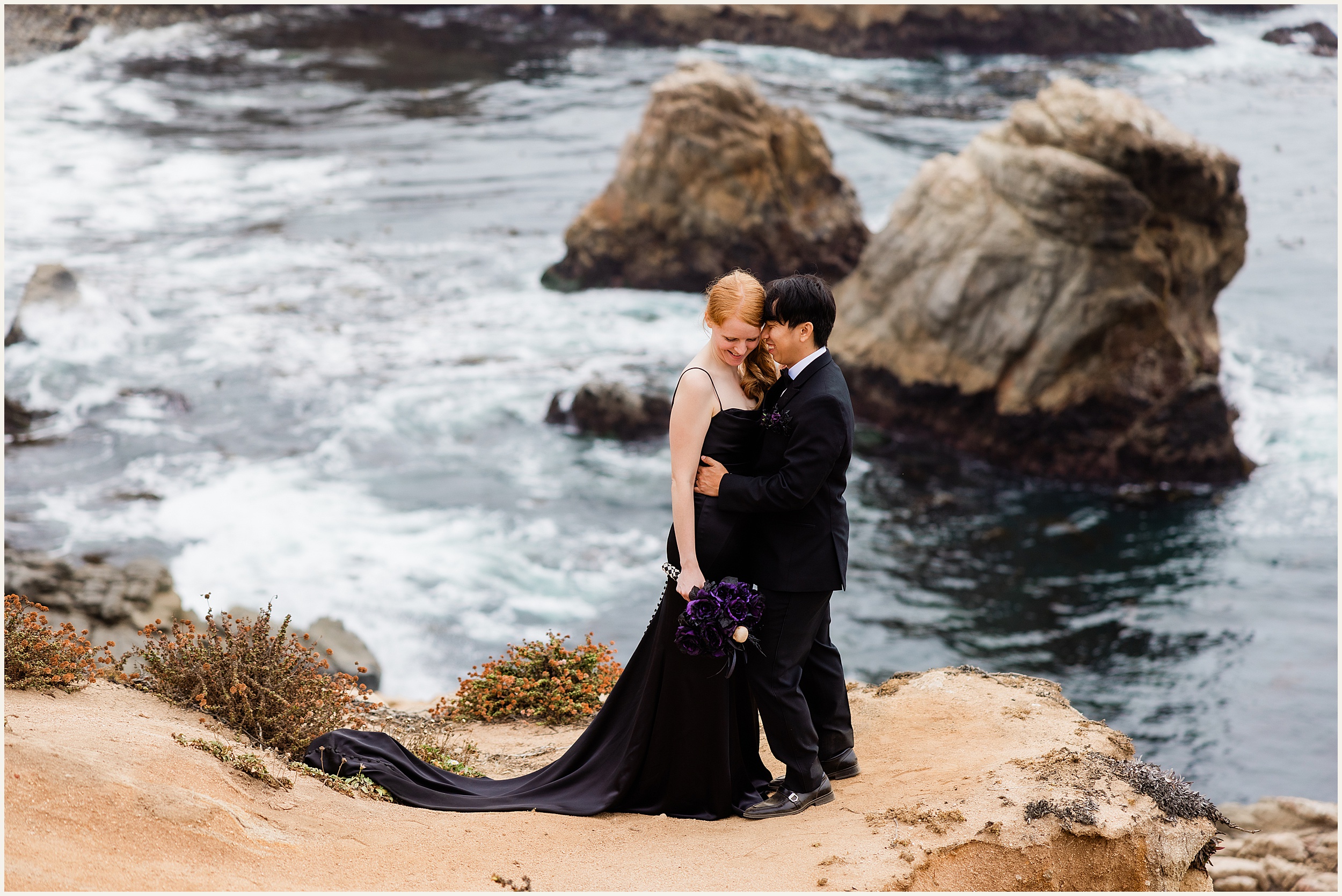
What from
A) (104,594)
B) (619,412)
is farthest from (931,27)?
(104,594)

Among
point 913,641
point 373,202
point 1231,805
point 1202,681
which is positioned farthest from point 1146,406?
point 373,202

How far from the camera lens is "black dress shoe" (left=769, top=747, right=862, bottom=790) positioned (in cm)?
584

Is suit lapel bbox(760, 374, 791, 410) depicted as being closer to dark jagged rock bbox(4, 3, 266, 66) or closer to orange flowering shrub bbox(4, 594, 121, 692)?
orange flowering shrub bbox(4, 594, 121, 692)

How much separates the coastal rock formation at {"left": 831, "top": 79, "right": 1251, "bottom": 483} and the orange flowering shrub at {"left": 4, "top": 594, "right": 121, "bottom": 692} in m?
14.5

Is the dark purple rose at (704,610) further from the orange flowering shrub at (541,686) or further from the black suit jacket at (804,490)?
the orange flowering shrub at (541,686)

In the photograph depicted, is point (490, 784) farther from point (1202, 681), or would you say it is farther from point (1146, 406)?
point (1146, 406)

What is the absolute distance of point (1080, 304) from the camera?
16734mm

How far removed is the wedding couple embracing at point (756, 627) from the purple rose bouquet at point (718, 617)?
12cm

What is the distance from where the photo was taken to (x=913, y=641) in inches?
537

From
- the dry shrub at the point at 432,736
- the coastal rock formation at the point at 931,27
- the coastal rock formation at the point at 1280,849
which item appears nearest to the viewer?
the dry shrub at the point at 432,736

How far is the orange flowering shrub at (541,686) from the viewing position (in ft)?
25.2

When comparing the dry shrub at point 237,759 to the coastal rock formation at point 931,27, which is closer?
the dry shrub at point 237,759

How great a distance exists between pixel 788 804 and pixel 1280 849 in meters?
7.18

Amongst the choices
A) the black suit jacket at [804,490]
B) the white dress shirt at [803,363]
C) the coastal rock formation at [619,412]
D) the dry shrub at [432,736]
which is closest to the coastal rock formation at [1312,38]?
the coastal rock formation at [619,412]
